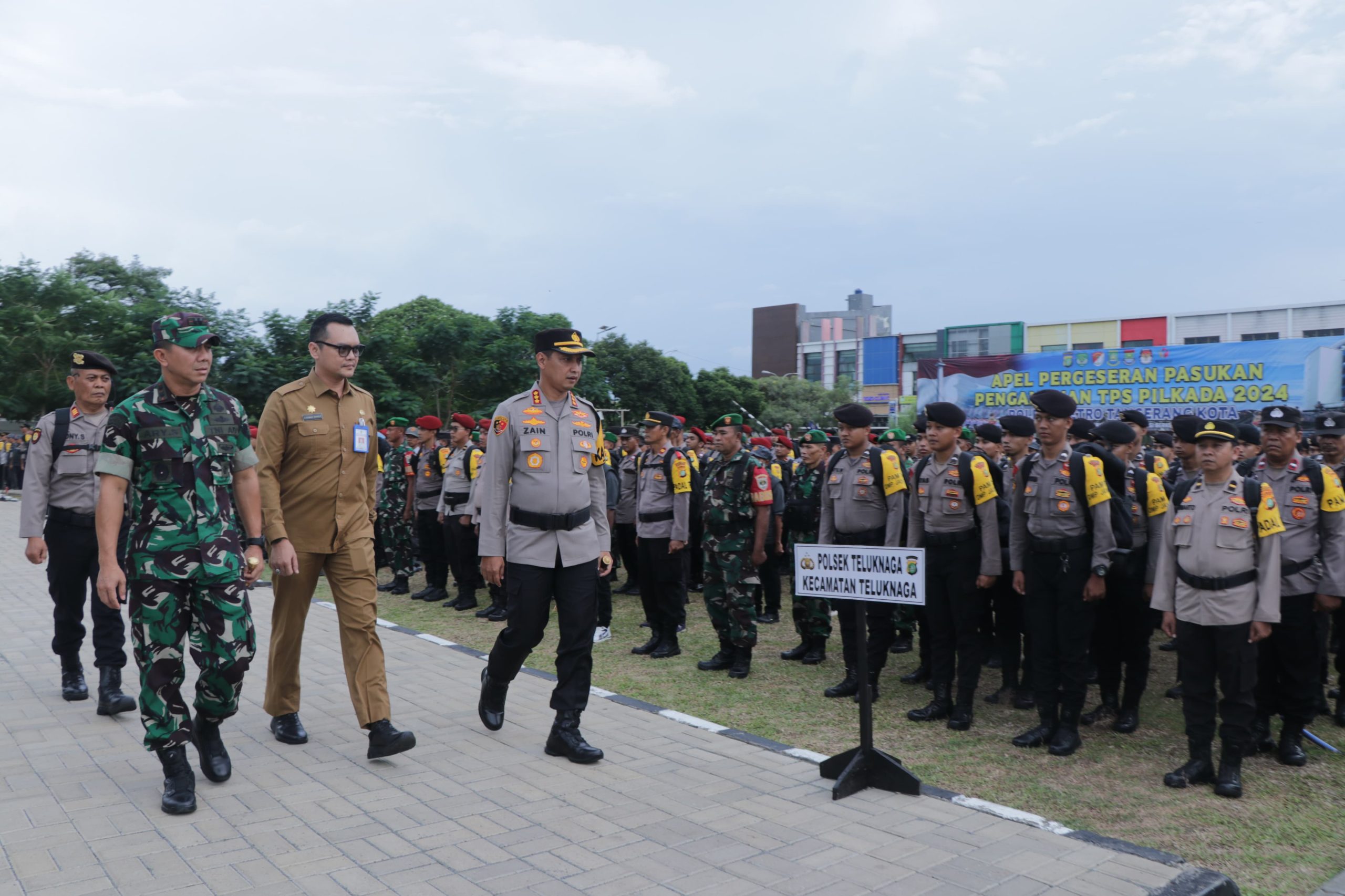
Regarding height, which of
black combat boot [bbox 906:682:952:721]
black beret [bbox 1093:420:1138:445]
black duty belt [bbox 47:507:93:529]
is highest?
black beret [bbox 1093:420:1138:445]

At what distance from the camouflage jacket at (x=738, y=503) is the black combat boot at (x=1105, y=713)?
275 centimetres

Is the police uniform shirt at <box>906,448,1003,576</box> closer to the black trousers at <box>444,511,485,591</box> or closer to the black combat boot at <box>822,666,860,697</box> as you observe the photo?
the black combat boot at <box>822,666,860,697</box>

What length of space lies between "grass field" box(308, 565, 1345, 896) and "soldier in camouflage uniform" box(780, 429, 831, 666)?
183 millimetres

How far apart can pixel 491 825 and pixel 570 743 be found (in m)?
0.99

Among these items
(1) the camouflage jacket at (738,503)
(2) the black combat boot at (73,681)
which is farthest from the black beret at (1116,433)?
(2) the black combat boot at (73,681)

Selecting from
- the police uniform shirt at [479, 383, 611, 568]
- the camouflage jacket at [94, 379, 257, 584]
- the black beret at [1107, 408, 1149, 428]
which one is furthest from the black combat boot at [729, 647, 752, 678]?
the camouflage jacket at [94, 379, 257, 584]

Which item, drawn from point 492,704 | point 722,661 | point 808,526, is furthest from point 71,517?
point 808,526

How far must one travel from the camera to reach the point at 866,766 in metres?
4.71

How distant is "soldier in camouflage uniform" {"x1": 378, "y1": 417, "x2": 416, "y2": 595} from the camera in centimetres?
1258

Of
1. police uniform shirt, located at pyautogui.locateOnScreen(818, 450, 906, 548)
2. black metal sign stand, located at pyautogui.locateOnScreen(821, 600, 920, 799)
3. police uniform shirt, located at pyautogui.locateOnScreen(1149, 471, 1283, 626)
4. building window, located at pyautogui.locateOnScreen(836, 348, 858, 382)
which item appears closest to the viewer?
black metal sign stand, located at pyautogui.locateOnScreen(821, 600, 920, 799)

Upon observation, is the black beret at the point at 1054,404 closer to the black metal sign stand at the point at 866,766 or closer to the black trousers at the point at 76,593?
the black metal sign stand at the point at 866,766

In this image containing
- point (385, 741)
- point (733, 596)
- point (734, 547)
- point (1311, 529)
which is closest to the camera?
point (385, 741)

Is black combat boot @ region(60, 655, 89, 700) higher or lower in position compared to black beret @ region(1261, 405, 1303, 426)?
lower

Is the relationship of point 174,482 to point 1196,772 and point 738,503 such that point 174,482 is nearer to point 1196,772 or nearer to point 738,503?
point 738,503
